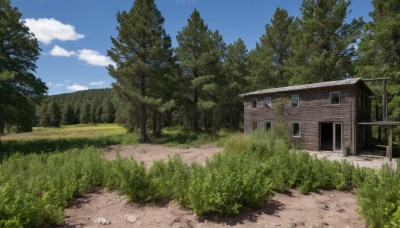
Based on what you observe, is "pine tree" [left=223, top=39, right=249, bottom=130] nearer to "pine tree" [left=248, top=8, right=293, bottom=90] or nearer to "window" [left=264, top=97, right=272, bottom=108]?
"pine tree" [left=248, top=8, right=293, bottom=90]

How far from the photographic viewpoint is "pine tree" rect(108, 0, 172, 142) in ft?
75.8

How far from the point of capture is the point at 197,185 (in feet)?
17.2

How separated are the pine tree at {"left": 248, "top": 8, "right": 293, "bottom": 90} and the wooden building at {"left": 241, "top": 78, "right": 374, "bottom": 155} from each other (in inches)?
374

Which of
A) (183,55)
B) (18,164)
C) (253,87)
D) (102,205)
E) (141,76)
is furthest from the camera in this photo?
(253,87)

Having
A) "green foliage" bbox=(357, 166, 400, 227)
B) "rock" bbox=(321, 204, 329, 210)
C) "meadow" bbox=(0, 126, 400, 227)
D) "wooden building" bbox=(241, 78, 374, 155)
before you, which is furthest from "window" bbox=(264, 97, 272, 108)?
"green foliage" bbox=(357, 166, 400, 227)

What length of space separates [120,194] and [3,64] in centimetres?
1938

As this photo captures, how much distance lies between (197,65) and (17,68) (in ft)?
56.8

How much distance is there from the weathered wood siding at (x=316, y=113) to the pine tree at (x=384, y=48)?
171 inches

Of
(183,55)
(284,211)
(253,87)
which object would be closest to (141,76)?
(183,55)

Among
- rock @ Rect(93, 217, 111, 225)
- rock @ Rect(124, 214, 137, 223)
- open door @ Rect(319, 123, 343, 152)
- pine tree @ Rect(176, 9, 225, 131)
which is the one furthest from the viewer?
pine tree @ Rect(176, 9, 225, 131)

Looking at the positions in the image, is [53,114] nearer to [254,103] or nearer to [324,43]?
[254,103]

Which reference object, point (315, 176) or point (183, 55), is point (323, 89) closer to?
point (315, 176)

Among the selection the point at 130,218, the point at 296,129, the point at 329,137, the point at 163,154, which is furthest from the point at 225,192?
the point at 329,137

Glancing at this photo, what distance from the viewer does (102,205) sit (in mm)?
6160
